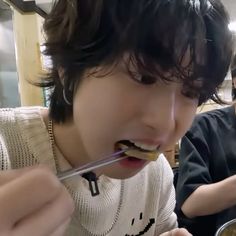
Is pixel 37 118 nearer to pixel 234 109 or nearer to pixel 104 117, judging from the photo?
pixel 104 117

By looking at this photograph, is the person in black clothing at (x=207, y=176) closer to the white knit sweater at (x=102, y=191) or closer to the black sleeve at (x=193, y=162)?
the black sleeve at (x=193, y=162)

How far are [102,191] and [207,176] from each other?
49 centimetres

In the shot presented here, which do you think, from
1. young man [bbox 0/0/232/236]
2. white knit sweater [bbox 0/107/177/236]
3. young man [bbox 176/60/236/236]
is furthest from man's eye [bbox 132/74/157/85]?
young man [bbox 176/60/236/236]

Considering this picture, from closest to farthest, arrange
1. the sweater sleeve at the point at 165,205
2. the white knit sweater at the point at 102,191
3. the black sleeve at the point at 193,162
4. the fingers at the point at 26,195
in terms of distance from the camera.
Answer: the fingers at the point at 26,195 < the white knit sweater at the point at 102,191 < the sweater sleeve at the point at 165,205 < the black sleeve at the point at 193,162

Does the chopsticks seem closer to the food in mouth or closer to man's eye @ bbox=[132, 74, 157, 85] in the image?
the food in mouth

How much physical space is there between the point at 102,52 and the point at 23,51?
285cm

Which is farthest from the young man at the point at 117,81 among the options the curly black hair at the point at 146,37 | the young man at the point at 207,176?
the young man at the point at 207,176

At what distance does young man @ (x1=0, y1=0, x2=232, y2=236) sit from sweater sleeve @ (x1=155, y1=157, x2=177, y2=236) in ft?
1.08

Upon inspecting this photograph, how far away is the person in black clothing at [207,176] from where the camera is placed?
1.06m

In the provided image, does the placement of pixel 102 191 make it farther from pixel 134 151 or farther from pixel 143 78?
pixel 143 78

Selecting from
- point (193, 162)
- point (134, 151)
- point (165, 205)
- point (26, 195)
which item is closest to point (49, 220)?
point (26, 195)

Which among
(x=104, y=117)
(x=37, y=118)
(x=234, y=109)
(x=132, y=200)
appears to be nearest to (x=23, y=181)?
(x=104, y=117)

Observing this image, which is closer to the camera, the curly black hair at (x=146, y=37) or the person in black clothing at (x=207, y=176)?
the curly black hair at (x=146, y=37)

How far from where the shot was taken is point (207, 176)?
1.14 m
